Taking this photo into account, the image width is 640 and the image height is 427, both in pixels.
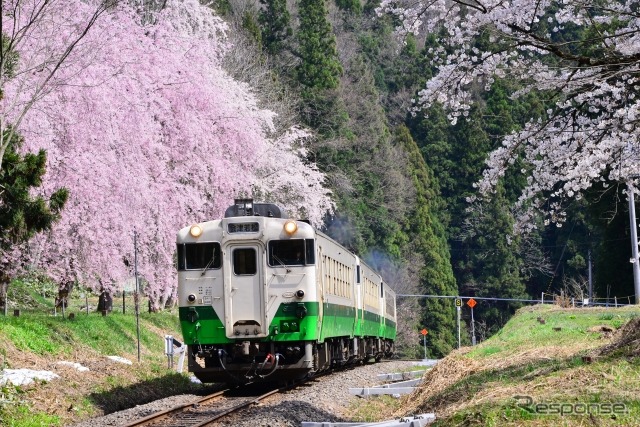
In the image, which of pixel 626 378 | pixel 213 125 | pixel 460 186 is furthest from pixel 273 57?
pixel 626 378

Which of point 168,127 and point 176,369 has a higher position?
point 168,127

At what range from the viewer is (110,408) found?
1521cm

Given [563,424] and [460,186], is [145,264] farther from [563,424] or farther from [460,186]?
[460,186]

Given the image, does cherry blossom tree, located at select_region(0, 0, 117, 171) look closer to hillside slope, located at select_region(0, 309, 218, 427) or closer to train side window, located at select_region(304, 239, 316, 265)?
hillside slope, located at select_region(0, 309, 218, 427)

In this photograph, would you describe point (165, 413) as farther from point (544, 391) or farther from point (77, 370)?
point (544, 391)

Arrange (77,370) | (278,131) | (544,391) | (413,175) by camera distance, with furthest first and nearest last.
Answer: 1. (413,175)
2. (278,131)
3. (77,370)
4. (544,391)

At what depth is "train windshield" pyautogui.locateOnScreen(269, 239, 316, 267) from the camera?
15.5 m

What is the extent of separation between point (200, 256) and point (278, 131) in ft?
70.0

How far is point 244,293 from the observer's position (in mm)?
15258

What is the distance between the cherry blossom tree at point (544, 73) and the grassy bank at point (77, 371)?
583 cm

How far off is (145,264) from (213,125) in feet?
13.6

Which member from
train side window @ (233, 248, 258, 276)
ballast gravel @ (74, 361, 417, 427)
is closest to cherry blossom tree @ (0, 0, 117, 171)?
train side window @ (233, 248, 258, 276)

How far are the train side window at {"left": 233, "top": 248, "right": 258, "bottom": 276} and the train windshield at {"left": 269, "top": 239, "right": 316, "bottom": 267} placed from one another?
0.25 metres

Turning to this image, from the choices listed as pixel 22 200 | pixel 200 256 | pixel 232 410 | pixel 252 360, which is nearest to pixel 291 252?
pixel 200 256
